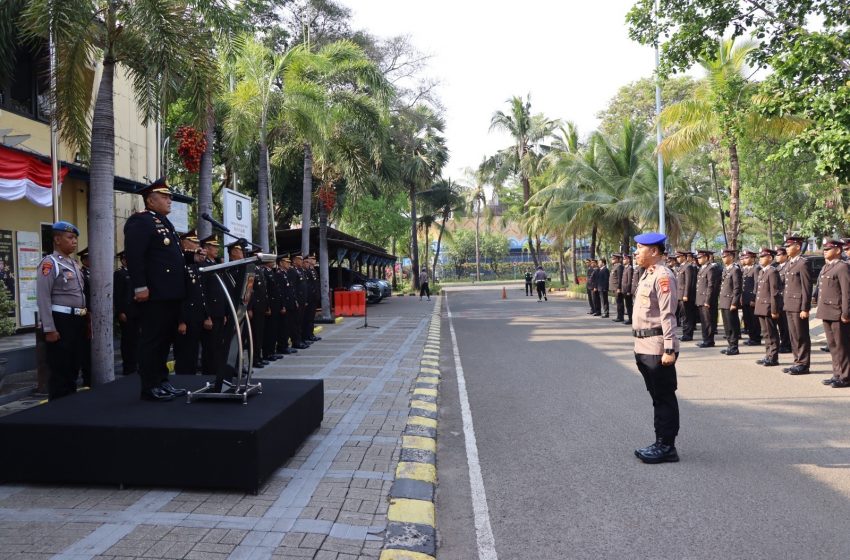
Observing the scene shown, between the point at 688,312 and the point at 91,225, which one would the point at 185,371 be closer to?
the point at 91,225

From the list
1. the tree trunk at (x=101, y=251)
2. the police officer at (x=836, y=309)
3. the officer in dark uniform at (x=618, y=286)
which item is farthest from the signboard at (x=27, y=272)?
the officer in dark uniform at (x=618, y=286)

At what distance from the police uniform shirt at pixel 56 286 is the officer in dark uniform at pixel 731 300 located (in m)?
10.6

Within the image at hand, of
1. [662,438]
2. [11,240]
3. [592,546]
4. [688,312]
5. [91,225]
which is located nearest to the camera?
[592,546]

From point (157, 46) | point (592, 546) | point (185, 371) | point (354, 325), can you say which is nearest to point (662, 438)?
point (592, 546)

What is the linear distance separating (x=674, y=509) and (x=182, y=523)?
10.7ft

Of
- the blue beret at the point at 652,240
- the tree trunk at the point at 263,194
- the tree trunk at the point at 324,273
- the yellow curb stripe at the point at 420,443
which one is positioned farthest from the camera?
the tree trunk at the point at 324,273

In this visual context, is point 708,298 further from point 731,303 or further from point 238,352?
point 238,352

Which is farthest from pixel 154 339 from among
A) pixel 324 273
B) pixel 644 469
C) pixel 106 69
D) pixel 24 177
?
pixel 324 273

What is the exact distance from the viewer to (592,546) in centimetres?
377

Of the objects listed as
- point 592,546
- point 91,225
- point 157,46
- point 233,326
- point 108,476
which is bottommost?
point 592,546

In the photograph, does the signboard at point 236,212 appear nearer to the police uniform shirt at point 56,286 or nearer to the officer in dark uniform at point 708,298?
the police uniform shirt at point 56,286

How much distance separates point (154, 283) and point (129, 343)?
4313 mm

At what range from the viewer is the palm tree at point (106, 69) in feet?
23.1

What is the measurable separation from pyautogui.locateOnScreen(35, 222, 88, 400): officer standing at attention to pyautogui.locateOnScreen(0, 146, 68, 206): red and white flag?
15.4 ft
